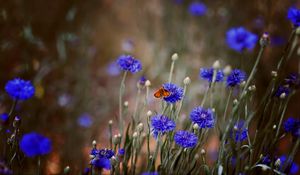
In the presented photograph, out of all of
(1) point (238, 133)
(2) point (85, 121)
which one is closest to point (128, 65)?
(1) point (238, 133)

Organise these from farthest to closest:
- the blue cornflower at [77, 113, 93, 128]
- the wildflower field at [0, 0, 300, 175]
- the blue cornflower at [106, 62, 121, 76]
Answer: the blue cornflower at [106, 62, 121, 76]
the blue cornflower at [77, 113, 93, 128]
the wildflower field at [0, 0, 300, 175]

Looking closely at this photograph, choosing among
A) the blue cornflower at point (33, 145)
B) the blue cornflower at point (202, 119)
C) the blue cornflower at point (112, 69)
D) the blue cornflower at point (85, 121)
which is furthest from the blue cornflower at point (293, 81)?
the blue cornflower at point (112, 69)

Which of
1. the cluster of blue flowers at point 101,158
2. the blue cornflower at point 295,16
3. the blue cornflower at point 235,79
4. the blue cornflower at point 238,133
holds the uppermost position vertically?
the blue cornflower at point 295,16

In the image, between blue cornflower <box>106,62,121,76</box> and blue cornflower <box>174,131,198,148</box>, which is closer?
blue cornflower <box>174,131,198,148</box>

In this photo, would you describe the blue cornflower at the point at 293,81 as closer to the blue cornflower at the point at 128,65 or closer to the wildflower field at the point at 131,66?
the wildflower field at the point at 131,66

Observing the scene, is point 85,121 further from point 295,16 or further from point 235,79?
point 295,16

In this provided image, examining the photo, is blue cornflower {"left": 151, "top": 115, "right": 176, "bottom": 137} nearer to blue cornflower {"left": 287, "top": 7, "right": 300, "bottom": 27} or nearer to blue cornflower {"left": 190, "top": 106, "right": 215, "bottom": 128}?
blue cornflower {"left": 190, "top": 106, "right": 215, "bottom": 128}

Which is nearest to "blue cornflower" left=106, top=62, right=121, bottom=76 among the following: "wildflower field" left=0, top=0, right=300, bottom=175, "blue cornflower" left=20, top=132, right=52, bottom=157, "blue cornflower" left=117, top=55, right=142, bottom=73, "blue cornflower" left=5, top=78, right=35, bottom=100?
"wildflower field" left=0, top=0, right=300, bottom=175
